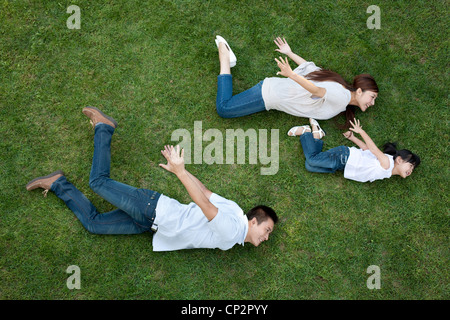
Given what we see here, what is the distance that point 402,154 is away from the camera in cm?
477

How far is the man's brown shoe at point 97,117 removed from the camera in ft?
14.7

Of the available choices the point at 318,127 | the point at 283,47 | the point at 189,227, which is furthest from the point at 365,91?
the point at 189,227

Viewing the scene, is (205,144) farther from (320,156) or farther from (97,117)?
(320,156)

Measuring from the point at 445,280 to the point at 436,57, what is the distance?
3.24 m

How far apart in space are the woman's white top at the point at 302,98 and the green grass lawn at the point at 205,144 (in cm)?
28

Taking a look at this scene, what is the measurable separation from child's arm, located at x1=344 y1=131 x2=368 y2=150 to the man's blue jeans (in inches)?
111

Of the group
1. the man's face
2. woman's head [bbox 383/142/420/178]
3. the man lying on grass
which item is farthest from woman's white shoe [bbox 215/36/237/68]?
woman's head [bbox 383/142/420/178]

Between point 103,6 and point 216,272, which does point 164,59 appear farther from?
point 216,272

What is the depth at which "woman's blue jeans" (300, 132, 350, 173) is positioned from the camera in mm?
4781

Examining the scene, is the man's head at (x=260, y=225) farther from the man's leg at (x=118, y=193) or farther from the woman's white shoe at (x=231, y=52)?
the woman's white shoe at (x=231, y=52)

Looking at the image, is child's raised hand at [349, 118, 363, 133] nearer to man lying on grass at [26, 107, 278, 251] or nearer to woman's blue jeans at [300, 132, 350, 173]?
woman's blue jeans at [300, 132, 350, 173]

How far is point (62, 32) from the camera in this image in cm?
500

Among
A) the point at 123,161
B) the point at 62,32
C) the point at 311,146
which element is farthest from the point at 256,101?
the point at 62,32

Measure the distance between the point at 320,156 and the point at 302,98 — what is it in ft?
2.71
